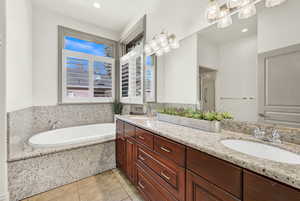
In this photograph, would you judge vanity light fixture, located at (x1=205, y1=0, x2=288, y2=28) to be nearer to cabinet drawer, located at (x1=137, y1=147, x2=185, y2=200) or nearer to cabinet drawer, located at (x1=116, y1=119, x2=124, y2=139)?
cabinet drawer, located at (x1=137, y1=147, x2=185, y2=200)

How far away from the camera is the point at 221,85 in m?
1.29

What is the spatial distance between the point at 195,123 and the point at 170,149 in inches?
16.2

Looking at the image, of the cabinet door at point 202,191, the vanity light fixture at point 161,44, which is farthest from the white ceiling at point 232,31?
the cabinet door at point 202,191

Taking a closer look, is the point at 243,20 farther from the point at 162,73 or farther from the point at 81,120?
the point at 81,120

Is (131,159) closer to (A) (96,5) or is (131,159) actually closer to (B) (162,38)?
(B) (162,38)

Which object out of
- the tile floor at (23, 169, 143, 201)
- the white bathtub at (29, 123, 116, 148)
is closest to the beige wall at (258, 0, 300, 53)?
the tile floor at (23, 169, 143, 201)

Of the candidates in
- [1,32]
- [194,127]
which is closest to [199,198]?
[194,127]

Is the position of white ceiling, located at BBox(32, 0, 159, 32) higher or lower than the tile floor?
higher

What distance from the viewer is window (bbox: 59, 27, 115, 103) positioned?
2.64 metres

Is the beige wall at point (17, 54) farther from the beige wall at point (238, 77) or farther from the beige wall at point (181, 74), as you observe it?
the beige wall at point (238, 77)

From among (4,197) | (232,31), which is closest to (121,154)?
(4,197)

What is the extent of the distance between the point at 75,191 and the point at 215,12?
2.62 metres

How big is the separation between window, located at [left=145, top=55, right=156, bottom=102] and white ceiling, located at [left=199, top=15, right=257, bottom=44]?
101 centimetres

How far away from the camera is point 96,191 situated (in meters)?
1.60
